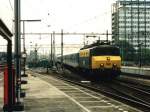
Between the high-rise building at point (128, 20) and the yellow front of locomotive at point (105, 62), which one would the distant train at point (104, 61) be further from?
the high-rise building at point (128, 20)

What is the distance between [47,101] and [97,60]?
17.6 m

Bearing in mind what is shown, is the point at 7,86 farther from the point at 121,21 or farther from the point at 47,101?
the point at 121,21

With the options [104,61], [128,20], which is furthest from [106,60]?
[128,20]

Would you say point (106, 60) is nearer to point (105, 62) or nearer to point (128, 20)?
point (105, 62)

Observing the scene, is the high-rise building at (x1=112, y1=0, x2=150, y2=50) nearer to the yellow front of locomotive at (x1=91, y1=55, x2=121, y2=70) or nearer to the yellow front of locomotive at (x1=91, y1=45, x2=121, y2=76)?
the yellow front of locomotive at (x1=91, y1=45, x2=121, y2=76)

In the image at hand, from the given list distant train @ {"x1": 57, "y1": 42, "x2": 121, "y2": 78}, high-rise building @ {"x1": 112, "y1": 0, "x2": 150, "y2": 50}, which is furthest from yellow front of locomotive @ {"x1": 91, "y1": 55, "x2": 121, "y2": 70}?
high-rise building @ {"x1": 112, "y1": 0, "x2": 150, "y2": 50}

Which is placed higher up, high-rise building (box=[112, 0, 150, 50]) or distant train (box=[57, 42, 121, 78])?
high-rise building (box=[112, 0, 150, 50])

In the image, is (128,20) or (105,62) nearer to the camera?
(105,62)

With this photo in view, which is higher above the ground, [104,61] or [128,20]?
[128,20]

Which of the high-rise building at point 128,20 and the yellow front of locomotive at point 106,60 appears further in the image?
the high-rise building at point 128,20

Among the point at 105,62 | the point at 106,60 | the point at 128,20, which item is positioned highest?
the point at 128,20

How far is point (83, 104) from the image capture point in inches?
854

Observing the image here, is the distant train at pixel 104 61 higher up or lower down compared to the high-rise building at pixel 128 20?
lower down

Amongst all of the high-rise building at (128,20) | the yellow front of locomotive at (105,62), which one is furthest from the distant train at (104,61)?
the high-rise building at (128,20)
